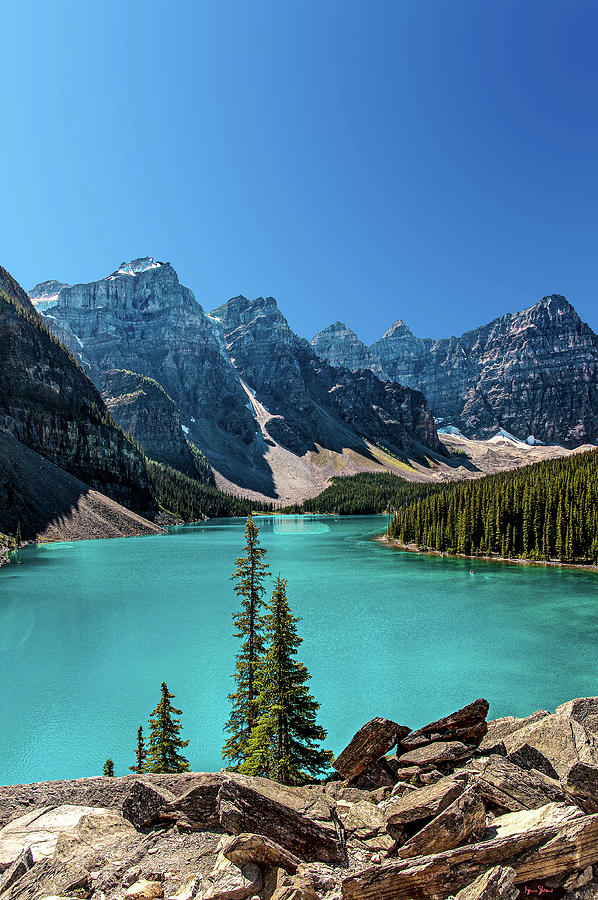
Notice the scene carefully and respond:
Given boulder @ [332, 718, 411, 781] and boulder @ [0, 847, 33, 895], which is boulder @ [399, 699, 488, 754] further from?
boulder @ [0, 847, 33, 895]

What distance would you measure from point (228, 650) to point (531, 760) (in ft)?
90.1

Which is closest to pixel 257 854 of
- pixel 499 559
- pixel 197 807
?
pixel 197 807

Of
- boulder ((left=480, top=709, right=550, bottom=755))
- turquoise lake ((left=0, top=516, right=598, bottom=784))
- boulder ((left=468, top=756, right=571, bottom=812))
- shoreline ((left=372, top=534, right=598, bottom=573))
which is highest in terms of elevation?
boulder ((left=468, top=756, right=571, bottom=812))

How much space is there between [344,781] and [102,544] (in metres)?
105

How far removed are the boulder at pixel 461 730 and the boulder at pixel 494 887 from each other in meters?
4.37

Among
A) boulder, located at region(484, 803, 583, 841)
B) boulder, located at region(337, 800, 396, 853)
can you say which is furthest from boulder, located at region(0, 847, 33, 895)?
boulder, located at region(484, 803, 583, 841)

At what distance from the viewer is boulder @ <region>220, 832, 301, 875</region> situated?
700 cm

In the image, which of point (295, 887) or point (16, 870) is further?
point (16, 870)

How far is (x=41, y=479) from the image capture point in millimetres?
111312

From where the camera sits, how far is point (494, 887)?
6188 millimetres

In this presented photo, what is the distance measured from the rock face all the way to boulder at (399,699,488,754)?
443ft

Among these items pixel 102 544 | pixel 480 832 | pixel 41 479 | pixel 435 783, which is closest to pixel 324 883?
pixel 480 832

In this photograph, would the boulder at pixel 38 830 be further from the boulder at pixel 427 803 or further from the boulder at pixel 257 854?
the boulder at pixel 427 803

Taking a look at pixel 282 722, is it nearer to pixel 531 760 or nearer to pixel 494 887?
pixel 531 760
